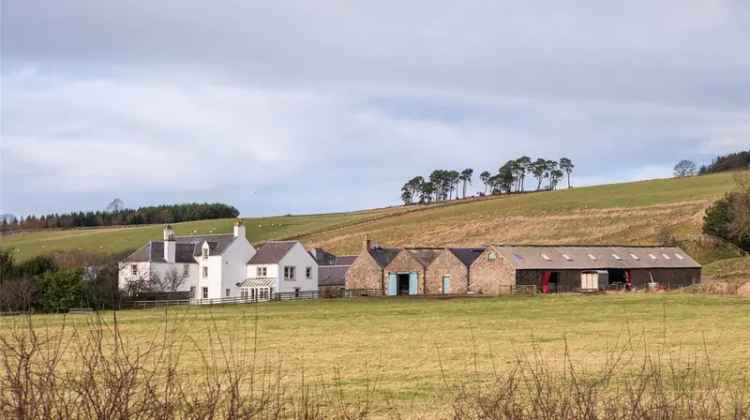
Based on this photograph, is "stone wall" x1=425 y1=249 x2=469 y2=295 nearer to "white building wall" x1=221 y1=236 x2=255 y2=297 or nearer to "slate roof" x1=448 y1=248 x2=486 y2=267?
"slate roof" x1=448 y1=248 x2=486 y2=267

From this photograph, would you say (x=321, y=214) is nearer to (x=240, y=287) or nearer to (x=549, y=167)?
(x=549, y=167)

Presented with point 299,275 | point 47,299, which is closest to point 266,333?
point 47,299

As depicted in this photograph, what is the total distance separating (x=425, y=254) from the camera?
8162 cm

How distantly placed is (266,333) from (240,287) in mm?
50269

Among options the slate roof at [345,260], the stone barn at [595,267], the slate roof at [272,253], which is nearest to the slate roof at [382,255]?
the slate roof at [272,253]

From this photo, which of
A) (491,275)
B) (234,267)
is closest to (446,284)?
(491,275)

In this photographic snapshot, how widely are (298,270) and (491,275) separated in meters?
20.4

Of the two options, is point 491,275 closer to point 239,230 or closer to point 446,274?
point 446,274

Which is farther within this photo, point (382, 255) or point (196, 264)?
A: point (196, 264)

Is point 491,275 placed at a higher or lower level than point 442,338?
higher

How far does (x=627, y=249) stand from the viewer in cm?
7888

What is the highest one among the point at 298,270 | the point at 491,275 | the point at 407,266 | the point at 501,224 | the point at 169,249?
the point at 501,224

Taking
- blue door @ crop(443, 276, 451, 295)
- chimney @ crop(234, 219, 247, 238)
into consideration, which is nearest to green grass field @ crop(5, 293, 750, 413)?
blue door @ crop(443, 276, 451, 295)

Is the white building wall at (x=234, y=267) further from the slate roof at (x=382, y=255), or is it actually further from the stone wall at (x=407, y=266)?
the stone wall at (x=407, y=266)
